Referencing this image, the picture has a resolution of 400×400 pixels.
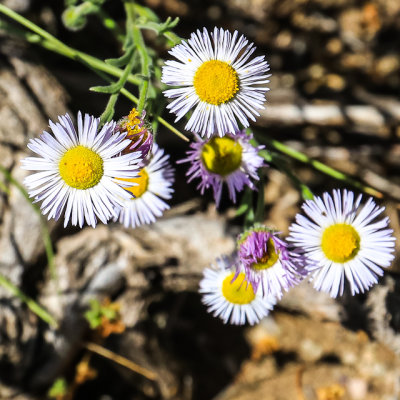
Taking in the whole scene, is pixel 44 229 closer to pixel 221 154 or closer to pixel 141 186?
pixel 141 186

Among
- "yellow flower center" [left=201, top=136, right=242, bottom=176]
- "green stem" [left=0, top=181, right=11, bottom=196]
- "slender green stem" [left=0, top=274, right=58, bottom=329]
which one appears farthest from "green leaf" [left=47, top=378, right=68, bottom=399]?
"yellow flower center" [left=201, top=136, right=242, bottom=176]

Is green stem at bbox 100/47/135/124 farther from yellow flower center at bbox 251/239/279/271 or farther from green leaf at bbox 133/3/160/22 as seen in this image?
yellow flower center at bbox 251/239/279/271

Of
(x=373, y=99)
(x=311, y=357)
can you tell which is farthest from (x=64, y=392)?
(x=373, y=99)

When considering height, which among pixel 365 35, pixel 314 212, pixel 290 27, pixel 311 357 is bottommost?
pixel 311 357

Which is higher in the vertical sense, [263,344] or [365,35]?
[365,35]

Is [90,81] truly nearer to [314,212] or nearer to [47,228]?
[47,228]

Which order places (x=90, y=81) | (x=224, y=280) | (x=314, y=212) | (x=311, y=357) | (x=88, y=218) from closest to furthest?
(x=88, y=218), (x=314, y=212), (x=224, y=280), (x=90, y=81), (x=311, y=357)
